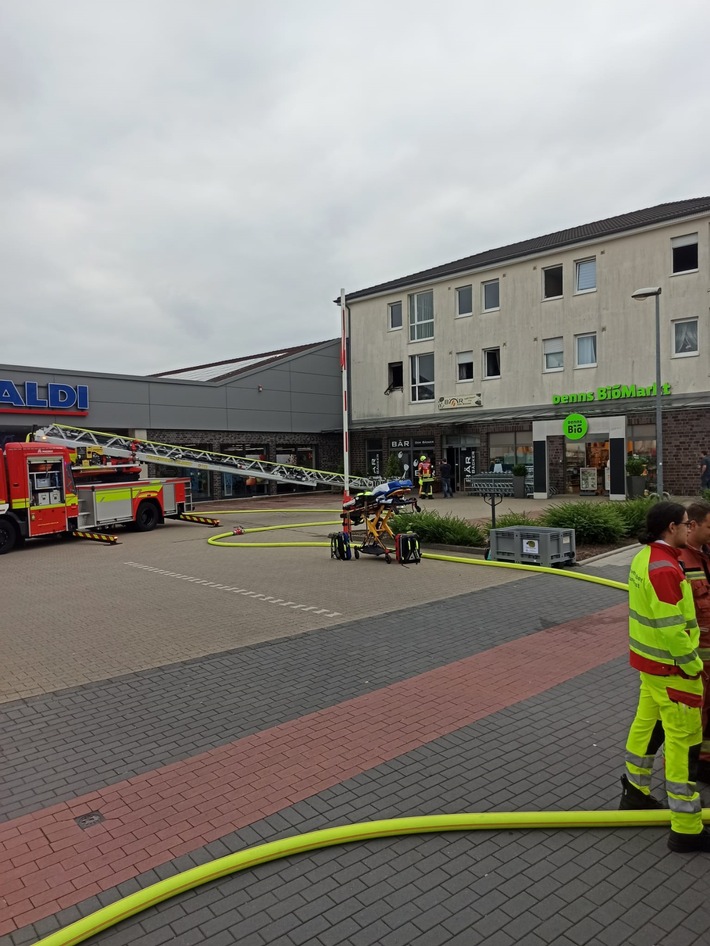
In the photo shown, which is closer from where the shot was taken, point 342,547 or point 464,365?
point 342,547

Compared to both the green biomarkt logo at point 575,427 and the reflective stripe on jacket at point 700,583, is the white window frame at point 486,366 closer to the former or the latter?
the green biomarkt logo at point 575,427

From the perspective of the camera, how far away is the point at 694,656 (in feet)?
11.0

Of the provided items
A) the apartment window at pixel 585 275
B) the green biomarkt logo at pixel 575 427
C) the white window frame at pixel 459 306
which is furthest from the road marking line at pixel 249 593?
the white window frame at pixel 459 306

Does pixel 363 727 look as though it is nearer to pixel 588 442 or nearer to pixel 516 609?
pixel 516 609

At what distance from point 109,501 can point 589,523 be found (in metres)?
12.6

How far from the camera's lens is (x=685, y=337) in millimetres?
24609

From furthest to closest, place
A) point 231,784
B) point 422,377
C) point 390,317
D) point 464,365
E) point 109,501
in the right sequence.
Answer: point 390,317
point 422,377
point 464,365
point 109,501
point 231,784

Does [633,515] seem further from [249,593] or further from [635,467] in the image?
[249,593]

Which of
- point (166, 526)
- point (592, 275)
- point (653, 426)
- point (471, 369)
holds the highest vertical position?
point (592, 275)

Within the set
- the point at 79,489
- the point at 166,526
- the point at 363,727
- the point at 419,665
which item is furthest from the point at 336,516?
the point at 363,727

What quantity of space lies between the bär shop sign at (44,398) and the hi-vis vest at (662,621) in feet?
80.2

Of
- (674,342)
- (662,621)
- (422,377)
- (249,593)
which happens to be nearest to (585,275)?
(674,342)

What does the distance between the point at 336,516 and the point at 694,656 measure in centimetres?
1892

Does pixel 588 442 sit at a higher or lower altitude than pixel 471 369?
lower
